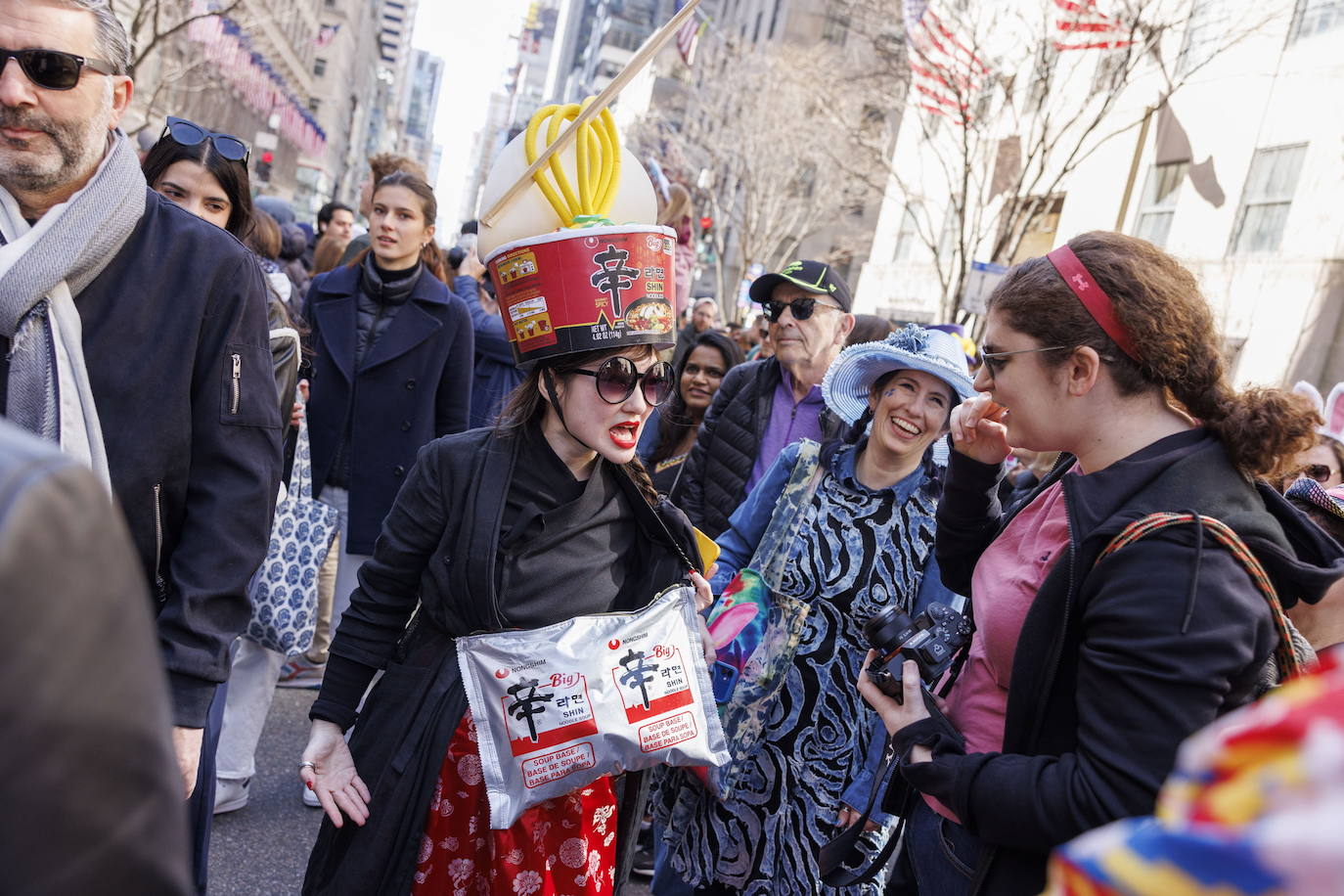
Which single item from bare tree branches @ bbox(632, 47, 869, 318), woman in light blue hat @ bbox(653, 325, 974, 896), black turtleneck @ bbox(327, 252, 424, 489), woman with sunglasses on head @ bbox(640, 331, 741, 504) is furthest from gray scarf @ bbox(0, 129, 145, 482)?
bare tree branches @ bbox(632, 47, 869, 318)

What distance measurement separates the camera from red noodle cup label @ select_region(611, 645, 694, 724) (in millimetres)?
2299

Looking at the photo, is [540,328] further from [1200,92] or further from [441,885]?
[1200,92]

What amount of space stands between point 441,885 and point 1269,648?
180cm

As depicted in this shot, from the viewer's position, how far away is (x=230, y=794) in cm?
409

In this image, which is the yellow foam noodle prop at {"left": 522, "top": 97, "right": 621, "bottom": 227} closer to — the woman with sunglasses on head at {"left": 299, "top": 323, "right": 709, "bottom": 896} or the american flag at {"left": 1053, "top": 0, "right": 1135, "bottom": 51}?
the woman with sunglasses on head at {"left": 299, "top": 323, "right": 709, "bottom": 896}

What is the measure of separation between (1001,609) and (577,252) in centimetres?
124

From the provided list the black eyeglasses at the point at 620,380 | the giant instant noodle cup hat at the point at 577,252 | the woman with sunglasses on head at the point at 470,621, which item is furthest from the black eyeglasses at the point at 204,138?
the black eyeglasses at the point at 620,380

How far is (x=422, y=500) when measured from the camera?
2426 mm

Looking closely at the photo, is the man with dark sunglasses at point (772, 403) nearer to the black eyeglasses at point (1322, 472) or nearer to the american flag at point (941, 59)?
the black eyeglasses at point (1322, 472)

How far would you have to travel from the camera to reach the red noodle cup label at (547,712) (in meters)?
2.24

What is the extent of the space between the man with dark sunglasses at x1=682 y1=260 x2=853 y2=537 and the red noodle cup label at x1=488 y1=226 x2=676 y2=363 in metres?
1.81

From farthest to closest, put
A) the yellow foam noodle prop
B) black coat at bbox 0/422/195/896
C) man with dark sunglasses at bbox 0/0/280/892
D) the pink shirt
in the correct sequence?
the yellow foam noodle prop < the pink shirt < man with dark sunglasses at bbox 0/0/280/892 < black coat at bbox 0/422/195/896

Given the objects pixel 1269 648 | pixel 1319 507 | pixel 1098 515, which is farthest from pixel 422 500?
pixel 1319 507

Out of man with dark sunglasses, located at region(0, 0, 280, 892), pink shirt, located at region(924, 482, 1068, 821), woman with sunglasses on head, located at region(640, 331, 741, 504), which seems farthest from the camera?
woman with sunglasses on head, located at region(640, 331, 741, 504)
